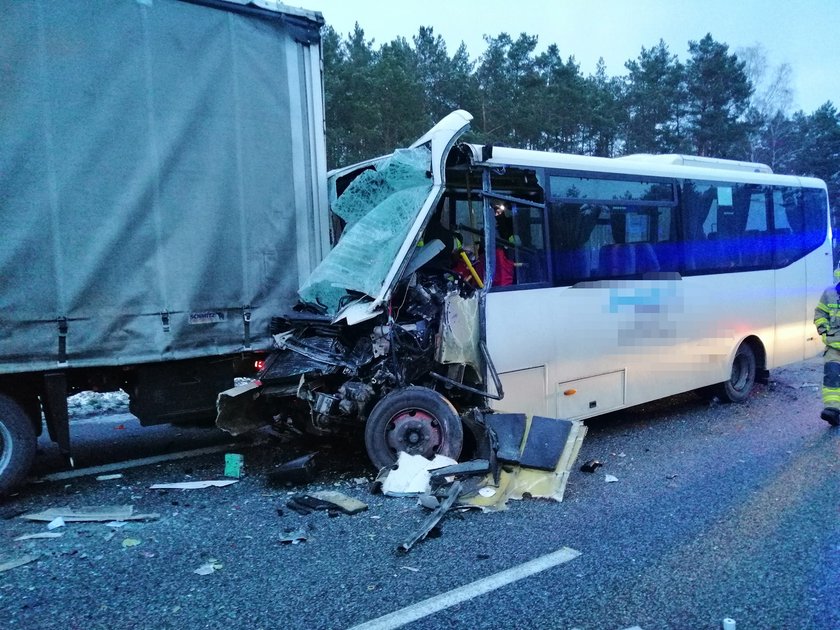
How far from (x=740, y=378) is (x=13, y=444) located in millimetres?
7791

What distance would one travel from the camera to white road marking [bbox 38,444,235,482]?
5.16 m

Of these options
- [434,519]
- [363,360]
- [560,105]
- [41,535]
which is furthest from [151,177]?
[560,105]

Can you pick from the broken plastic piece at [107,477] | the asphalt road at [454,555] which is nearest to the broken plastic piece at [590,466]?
the asphalt road at [454,555]

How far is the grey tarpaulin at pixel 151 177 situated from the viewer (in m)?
4.27

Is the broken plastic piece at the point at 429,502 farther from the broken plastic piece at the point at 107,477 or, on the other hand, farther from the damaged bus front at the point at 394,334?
the broken plastic piece at the point at 107,477

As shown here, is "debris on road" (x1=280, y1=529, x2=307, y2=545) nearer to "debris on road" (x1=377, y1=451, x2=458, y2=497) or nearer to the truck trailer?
"debris on road" (x1=377, y1=451, x2=458, y2=497)

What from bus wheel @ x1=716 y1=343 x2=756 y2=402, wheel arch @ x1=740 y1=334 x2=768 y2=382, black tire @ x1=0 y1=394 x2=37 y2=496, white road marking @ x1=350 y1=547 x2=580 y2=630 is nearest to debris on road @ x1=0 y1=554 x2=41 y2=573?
black tire @ x1=0 y1=394 x2=37 y2=496

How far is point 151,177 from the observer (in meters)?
4.69

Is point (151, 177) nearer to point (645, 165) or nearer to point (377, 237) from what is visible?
point (377, 237)

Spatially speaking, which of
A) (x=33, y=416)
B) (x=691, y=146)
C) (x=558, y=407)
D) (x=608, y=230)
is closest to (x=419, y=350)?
(x=558, y=407)

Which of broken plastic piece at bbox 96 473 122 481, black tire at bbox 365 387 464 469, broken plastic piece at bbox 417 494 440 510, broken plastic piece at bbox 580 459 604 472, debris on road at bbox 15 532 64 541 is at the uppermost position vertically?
black tire at bbox 365 387 464 469

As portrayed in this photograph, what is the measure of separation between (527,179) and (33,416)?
4.32 meters

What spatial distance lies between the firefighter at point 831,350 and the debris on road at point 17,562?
22.7 feet

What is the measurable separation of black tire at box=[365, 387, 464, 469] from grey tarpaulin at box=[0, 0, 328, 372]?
4.14 ft
